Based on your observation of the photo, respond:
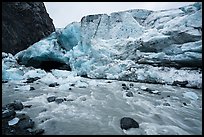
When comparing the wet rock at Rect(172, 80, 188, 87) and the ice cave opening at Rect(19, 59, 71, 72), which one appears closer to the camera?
the wet rock at Rect(172, 80, 188, 87)

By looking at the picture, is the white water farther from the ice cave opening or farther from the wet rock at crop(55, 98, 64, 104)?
the ice cave opening

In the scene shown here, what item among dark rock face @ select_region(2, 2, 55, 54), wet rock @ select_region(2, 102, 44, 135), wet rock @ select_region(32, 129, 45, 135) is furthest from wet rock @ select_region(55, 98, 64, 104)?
dark rock face @ select_region(2, 2, 55, 54)

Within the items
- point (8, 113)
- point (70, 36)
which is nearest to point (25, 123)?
point (8, 113)

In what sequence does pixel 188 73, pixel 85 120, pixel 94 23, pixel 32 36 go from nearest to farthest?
1. pixel 85 120
2. pixel 188 73
3. pixel 94 23
4. pixel 32 36

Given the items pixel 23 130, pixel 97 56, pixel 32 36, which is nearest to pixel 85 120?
pixel 23 130

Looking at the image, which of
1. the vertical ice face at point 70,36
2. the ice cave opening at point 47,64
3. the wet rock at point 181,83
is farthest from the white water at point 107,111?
the ice cave opening at point 47,64

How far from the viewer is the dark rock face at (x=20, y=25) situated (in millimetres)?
17595

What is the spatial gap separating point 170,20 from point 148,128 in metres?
9.80

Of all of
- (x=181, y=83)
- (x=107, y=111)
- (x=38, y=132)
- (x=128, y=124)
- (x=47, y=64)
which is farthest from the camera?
(x=47, y=64)

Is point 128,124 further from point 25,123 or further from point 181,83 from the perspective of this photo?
point 181,83

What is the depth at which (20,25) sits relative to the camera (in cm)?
1856

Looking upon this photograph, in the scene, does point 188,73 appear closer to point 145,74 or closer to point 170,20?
point 145,74

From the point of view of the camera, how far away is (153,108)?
643 centimetres

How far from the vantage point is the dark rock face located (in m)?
17.6
